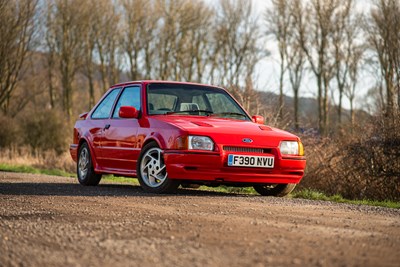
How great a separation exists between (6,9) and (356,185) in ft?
90.0

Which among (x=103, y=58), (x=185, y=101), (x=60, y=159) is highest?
(x=103, y=58)

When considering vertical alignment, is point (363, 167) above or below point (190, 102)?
below

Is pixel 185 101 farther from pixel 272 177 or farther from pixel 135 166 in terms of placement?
pixel 272 177

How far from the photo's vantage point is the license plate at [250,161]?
8.90 meters

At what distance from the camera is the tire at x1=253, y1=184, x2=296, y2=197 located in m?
9.82

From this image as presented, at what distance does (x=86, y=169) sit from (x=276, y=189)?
129 inches

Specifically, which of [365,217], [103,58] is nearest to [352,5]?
[103,58]

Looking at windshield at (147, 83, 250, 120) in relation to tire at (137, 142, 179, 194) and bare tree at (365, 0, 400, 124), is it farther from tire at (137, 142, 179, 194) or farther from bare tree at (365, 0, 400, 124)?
bare tree at (365, 0, 400, 124)

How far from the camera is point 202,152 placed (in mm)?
8797

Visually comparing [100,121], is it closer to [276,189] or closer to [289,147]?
[276,189]

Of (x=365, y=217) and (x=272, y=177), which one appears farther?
(x=272, y=177)

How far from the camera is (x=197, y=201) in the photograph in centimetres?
827

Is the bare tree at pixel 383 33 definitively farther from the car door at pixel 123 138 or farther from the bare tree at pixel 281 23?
the car door at pixel 123 138

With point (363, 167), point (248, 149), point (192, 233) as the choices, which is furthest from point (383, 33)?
point (192, 233)
